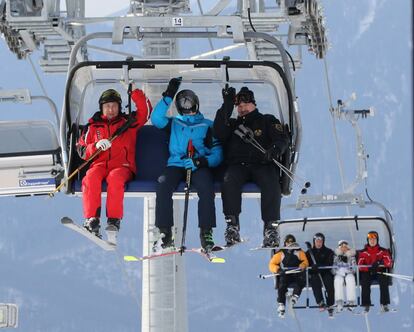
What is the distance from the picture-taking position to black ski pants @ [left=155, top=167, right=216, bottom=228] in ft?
43.6

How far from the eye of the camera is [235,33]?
43.7 ft

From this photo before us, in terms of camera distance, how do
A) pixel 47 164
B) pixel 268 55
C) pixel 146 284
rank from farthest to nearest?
pixel 146 284 < pixel 268 55 < pixel 47 164

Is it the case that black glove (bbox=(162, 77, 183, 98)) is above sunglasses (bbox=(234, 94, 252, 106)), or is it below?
above

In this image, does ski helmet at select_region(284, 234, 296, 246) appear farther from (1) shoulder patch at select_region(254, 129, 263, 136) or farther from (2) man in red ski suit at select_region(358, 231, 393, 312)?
(1) shoulder patch at select_region(254, 129, 263, 136)

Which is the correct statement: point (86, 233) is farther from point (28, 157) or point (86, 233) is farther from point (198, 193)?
point (28, 157)

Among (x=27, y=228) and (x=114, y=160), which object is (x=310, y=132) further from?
(x=114, y=160)

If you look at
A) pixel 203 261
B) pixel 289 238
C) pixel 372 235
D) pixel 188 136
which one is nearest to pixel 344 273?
pixel 372 235

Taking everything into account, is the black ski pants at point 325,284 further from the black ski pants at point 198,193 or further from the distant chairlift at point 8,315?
the black ski pants at point 198,193

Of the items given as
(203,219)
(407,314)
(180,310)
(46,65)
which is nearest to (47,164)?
(46,65)

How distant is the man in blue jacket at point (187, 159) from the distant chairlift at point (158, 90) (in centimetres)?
17

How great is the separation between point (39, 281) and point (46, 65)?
8338cm

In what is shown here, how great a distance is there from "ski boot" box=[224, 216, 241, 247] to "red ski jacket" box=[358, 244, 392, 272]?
5719mm

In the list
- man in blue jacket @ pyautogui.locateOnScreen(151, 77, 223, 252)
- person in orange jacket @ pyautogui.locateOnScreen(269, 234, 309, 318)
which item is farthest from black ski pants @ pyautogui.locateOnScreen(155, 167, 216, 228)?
person in orange jacket @ pyautogui.locateOnScreen(269, 234, 309, 318)

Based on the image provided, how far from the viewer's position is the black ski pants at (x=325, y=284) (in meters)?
19.3
